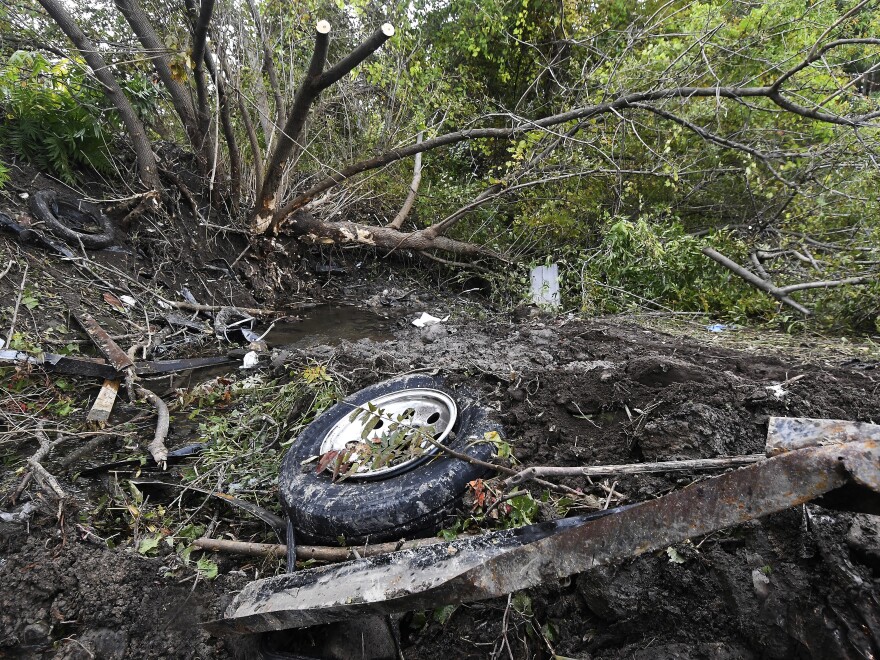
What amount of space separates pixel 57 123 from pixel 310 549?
244 inches

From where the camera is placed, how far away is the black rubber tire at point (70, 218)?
188 inches

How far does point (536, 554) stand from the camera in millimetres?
1096

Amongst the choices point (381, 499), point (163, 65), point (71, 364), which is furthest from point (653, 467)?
point (163, 65)

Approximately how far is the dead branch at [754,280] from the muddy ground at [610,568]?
1.55 meters

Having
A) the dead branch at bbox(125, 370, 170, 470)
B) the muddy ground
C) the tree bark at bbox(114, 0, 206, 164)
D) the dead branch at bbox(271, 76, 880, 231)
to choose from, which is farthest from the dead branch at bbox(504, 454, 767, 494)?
the tree bark at bbox(114, 0, 206, 164)

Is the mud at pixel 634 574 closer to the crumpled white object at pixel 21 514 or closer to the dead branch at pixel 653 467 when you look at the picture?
the crumpled white object at pixel 21 514

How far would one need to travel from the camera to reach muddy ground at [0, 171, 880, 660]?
1.18 metres

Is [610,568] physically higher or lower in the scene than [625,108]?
lower

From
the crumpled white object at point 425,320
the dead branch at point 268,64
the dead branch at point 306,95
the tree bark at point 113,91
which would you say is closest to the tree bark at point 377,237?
the dead branch at point 306,95

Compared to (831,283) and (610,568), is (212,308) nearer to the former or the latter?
(610,568)

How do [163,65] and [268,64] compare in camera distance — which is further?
[268,64]

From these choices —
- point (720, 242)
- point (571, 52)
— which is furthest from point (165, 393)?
point (571, 52)

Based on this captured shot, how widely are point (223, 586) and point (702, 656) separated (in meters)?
1.74

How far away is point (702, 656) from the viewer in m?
1.19
